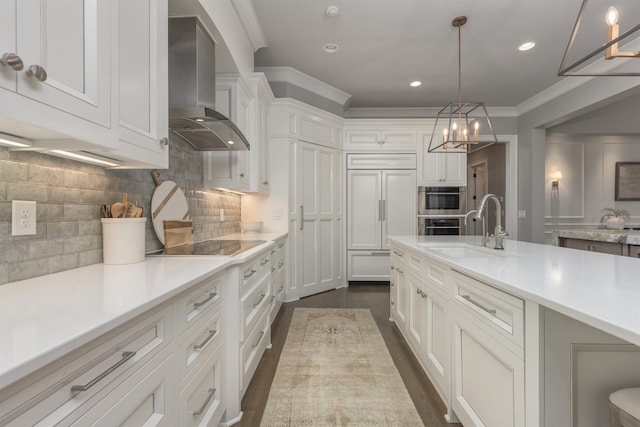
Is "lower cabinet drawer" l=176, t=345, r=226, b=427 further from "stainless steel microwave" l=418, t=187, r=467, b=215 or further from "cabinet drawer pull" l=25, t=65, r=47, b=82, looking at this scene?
"stainless steel microwave" l=418, t=187, r=467, b=215

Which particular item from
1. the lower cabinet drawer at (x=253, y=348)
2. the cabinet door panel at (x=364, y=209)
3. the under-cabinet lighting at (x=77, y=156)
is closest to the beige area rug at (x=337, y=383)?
the lower cabinet drawer at (x=253, y=348)

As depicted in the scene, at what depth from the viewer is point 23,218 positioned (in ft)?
3.40

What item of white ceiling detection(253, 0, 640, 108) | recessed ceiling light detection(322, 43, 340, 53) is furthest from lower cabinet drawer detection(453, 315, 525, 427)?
recessed ceiling light detection(322, 43, 340, 53)

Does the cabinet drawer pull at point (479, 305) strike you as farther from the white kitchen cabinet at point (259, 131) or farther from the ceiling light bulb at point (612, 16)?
the white kitchen cabinet at point (259, 131)

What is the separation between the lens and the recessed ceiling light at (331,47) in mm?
3371

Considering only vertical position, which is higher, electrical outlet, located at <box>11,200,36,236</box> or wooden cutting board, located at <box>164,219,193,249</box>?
electrical outlet, located at <box>11,200,36,236</box>

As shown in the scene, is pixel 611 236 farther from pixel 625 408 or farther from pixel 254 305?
pixel 254 305

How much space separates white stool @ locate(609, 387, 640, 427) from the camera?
2.79 ft

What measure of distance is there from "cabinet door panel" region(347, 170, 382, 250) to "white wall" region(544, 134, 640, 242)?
363 centimetres

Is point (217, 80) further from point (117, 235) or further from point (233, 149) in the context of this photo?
point (117, 235)

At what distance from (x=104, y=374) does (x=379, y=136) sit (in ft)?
15.4

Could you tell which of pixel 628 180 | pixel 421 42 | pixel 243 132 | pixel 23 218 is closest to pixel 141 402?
pixel 23 218

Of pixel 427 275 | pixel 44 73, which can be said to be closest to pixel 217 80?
pixel 44 73

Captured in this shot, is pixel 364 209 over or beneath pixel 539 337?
over
